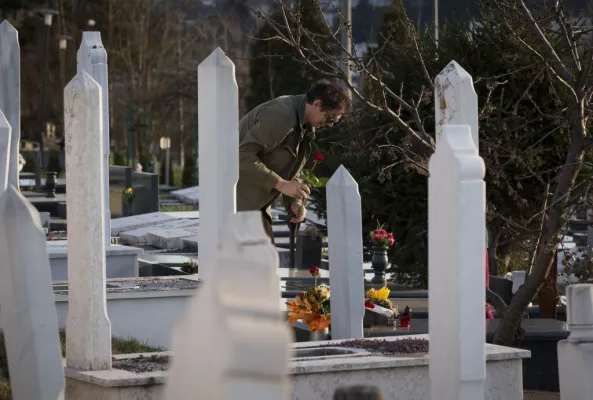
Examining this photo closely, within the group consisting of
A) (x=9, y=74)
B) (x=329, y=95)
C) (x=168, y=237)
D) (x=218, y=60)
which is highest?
(x=9, y=74)

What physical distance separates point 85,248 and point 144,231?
1560cm

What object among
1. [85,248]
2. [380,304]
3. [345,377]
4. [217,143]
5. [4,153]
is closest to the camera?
[85,248]

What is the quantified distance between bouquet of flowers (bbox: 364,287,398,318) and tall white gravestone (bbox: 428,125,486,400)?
458cm

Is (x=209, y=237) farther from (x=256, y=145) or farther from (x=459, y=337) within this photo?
(x=459, y=337)

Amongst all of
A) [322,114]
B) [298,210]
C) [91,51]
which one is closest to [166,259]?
[91,51]

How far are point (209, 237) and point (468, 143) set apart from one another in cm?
418

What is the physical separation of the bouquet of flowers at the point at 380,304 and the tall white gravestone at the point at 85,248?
12.8 feet

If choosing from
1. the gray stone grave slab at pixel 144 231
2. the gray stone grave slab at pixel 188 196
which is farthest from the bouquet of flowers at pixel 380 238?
the gray stone grave slab at pixel 188 196

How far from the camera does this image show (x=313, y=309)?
8289 millimetres

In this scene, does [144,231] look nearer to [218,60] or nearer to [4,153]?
[218,60]

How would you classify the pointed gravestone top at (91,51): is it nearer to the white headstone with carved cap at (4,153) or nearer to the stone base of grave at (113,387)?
the white headstone with carved cap at (4,153)

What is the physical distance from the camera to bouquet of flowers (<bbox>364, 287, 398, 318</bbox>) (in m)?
9.51

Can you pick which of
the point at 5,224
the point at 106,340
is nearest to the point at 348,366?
the point at 106,340

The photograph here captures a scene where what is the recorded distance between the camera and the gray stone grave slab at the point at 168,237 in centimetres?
1959
